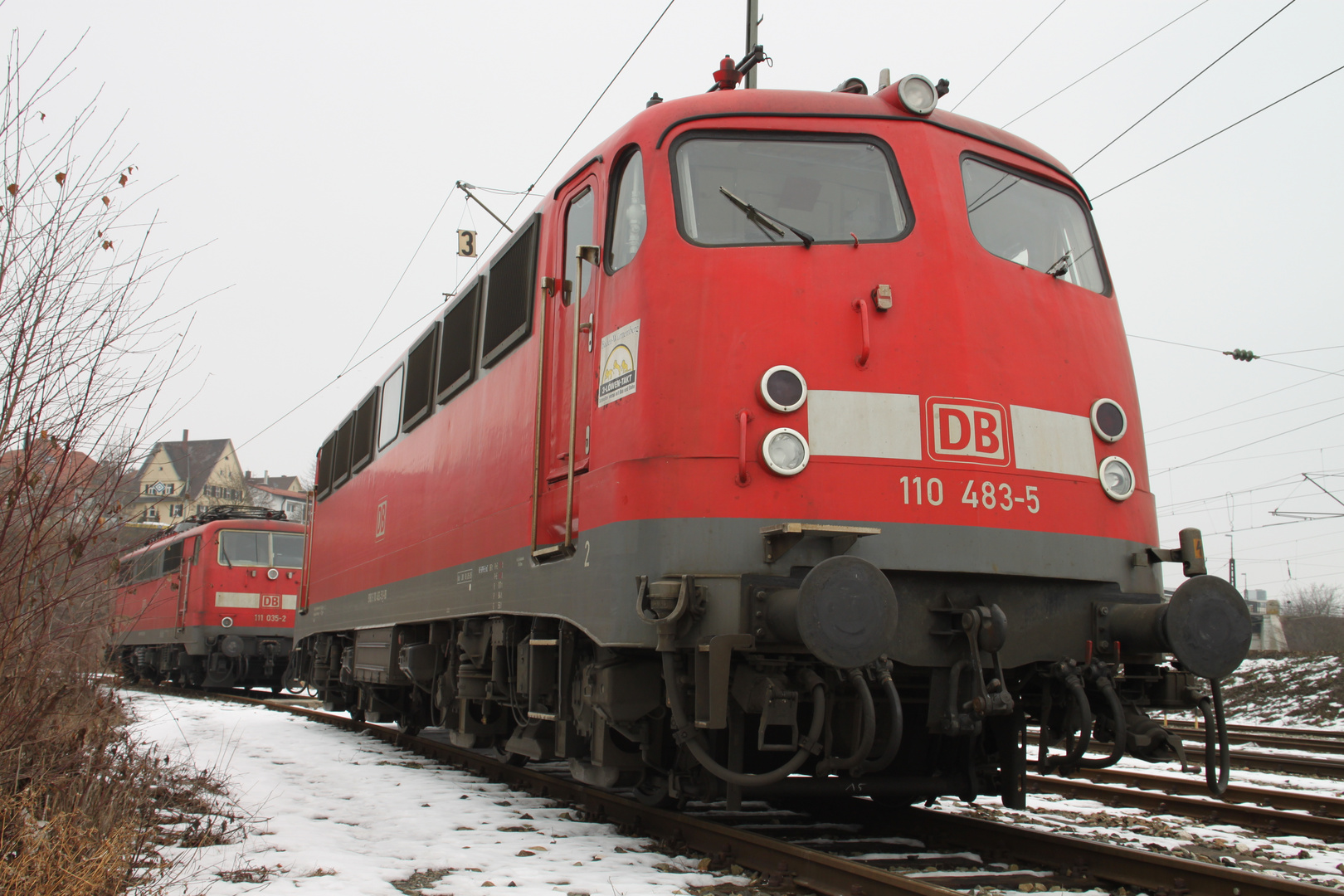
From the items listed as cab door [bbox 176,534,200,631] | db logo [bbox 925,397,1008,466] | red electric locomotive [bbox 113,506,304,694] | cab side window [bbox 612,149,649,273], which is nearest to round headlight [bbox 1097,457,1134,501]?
db logo [bbox 925,397,1008,466]

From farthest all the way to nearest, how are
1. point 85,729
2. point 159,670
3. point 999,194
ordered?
point 159,670
point 999,194
point 85,729

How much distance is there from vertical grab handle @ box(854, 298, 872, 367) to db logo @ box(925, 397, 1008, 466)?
0.35 metres

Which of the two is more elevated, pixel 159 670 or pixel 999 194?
pixel 999 194

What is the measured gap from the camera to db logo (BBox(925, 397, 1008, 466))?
193 inches

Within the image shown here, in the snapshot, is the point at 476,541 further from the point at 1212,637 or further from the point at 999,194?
the point at 1212,637

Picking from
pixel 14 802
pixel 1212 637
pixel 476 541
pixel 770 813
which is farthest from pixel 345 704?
pixel 1212 637

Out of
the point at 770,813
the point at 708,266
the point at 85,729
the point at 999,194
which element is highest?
the point at 999,194

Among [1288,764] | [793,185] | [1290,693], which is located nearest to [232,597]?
[1288,764]

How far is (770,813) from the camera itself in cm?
643

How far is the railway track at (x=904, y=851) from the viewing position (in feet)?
14.0

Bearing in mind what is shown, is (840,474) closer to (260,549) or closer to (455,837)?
(455,837)

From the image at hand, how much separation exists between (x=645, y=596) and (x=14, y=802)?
105 inches

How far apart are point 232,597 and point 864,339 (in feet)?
56.1

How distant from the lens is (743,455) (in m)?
4.71
